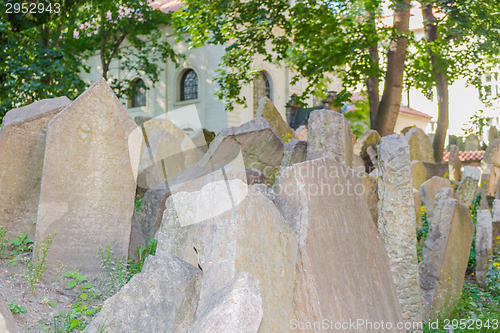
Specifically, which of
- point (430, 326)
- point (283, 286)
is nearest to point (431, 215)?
point (430, 326)

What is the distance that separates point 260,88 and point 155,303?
26.5 m

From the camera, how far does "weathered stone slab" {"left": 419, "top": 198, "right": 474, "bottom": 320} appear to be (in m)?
5.30

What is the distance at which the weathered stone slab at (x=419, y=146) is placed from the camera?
12281mm

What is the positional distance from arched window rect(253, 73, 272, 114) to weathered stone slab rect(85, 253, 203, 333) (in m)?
25.5

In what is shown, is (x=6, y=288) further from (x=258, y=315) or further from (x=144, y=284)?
(x=258, y=315)

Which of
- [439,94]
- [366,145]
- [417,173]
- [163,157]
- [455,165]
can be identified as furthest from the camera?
[439,94]

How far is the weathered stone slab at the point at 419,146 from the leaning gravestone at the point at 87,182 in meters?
8.74

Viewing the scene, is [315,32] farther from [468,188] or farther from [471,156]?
[471,156]

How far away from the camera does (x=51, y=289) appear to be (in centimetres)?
418

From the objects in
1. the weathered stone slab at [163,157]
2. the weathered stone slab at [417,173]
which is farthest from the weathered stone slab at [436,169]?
the weathered stone slab at [163,157]

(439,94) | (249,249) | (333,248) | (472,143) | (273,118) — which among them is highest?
(439,94)

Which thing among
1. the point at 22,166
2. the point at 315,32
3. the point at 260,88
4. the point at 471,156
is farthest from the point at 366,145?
the point at 260,88

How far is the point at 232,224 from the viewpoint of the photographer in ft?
8.89

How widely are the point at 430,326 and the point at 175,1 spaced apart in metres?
26.1
